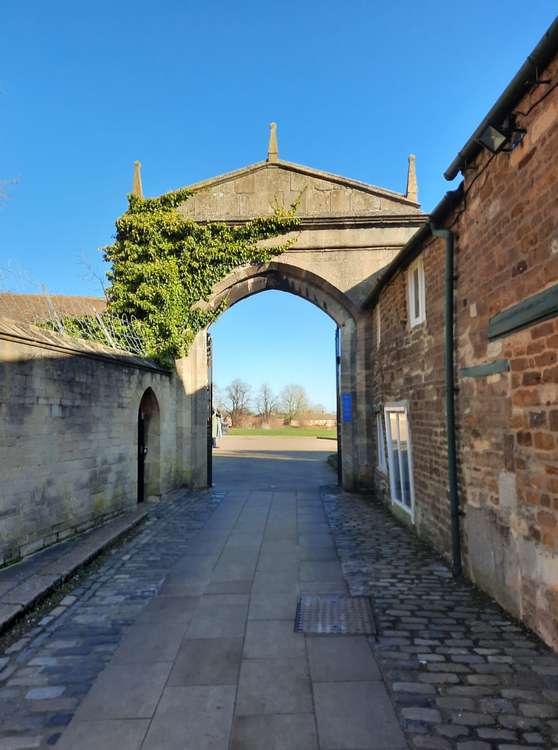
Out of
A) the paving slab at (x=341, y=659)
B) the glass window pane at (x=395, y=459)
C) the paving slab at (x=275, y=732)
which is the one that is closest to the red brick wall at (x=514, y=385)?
the paving slab at (x=341, y=659)

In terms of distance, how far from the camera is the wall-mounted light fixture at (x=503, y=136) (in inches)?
161

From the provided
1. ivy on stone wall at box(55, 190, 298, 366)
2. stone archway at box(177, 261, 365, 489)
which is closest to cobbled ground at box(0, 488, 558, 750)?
stone archway at box(177, 261, 365, 489)

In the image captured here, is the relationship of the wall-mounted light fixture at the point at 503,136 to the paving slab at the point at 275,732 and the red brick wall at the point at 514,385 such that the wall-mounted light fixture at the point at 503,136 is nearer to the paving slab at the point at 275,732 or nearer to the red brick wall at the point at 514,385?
the red brick wall at the point at 514,385

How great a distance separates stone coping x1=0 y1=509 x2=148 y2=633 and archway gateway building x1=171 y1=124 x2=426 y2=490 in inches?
204

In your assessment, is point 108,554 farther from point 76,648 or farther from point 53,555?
point 76,648

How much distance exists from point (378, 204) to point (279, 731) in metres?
11.5

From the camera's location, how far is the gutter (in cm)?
342

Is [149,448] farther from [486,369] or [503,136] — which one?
[503,136]

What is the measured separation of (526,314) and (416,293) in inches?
151

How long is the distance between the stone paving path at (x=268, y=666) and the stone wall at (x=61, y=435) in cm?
119

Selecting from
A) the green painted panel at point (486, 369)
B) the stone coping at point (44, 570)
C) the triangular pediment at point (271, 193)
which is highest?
the triangular pediment at point (271, 193)

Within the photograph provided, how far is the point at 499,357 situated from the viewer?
4.48 metres

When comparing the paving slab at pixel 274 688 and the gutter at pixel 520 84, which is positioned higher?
the gutter at pixel 520 84

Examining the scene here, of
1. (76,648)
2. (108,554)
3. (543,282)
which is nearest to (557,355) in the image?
(543,282)
